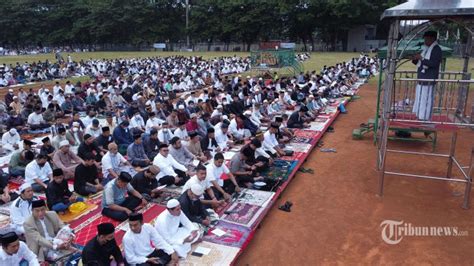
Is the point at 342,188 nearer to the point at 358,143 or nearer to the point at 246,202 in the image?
the point at 246,202

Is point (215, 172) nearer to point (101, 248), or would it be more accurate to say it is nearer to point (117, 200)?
point (117, 200)

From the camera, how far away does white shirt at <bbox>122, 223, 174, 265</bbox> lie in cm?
507

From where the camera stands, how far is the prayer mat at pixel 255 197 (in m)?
7.31

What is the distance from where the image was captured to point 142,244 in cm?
516

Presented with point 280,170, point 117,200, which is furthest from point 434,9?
point 117,200

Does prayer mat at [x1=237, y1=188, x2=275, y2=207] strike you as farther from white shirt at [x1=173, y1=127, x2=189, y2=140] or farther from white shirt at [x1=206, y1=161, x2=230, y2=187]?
white shirt at [x1=173, y1=127, x2=189, y2=140]

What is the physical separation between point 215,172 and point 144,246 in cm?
250

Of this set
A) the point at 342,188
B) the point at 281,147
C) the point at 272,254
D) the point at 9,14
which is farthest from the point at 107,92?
the point at 9,14

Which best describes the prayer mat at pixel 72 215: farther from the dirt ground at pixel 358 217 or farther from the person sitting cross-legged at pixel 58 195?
the dirt ground at pixel 358 217

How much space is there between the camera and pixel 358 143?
1151 cm

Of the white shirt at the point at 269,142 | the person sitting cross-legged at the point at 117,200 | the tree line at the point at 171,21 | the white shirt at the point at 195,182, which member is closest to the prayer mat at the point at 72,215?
the person sitting cross-legged at the point at 117,200

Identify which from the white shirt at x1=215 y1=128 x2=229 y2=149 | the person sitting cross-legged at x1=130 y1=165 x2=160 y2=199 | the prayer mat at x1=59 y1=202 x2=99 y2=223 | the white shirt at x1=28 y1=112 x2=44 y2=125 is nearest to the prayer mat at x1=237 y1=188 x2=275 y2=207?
the person sitting cross-legged at x1=130 y1=165 x2=160 y2=199

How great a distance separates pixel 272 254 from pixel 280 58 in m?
20.1

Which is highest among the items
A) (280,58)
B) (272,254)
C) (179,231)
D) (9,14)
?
(9,14)
